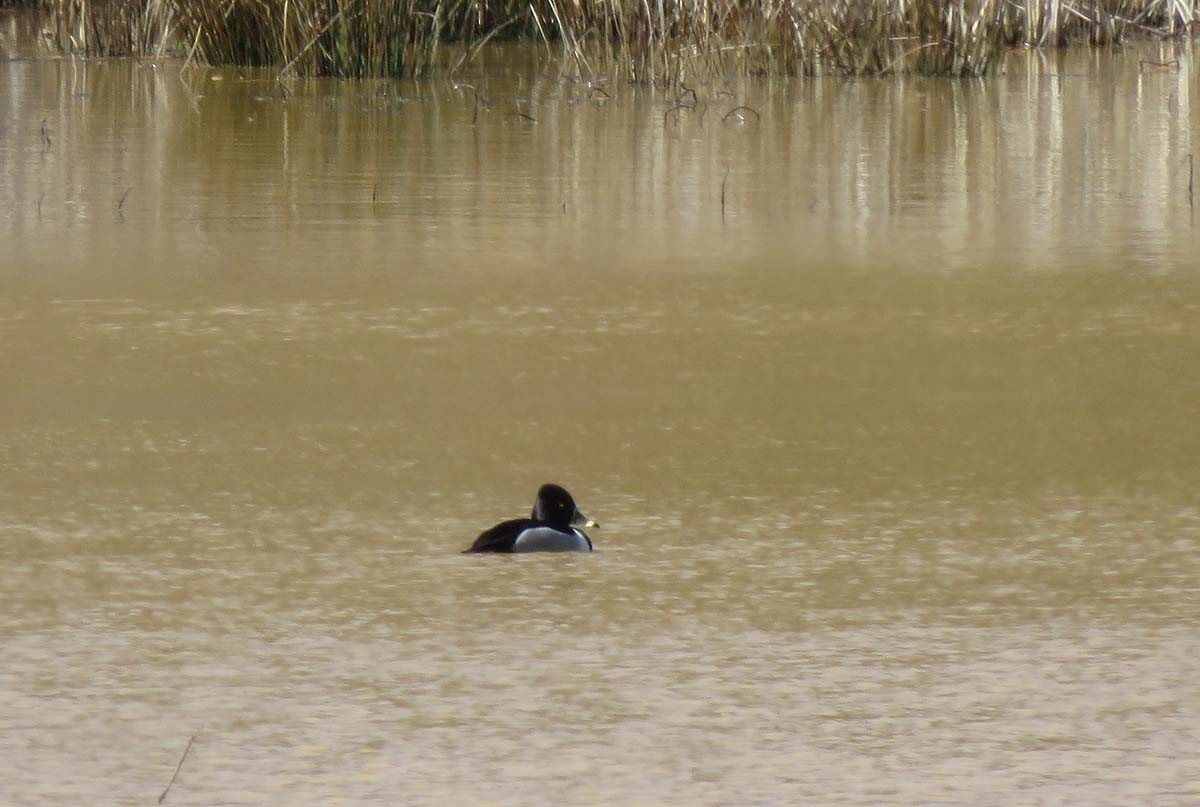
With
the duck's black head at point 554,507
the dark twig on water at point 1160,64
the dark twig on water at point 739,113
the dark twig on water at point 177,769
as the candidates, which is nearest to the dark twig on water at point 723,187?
the dark twig on water at point 739,113

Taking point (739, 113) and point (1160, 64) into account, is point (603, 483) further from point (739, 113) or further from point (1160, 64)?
point (1160, 64)

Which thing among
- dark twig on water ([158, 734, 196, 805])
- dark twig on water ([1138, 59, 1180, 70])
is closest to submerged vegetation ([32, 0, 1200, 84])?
dark twig on water ([1138, 59, 1180, 70])

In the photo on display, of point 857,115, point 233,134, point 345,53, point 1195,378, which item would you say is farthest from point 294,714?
point 345,53

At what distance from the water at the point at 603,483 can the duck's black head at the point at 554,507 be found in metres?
0.06

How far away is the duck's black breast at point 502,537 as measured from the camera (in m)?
3.09

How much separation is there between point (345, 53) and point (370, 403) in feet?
21.4

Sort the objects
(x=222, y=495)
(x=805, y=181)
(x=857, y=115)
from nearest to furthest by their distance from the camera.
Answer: (x=222, y=495) < (x=805, y=181) < (x=857, y=115)

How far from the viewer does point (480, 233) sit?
5703mm

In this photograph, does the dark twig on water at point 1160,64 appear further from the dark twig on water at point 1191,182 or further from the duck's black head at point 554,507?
the duck's black head at point 554,507

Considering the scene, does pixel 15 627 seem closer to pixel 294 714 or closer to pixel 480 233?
pixel 294 714

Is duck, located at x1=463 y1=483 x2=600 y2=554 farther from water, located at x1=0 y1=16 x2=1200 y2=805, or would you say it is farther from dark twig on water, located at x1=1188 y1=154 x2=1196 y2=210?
dark twig on water, located at x1=1188 y1=154 x2=1196 y2=210

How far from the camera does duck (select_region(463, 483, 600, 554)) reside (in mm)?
3080

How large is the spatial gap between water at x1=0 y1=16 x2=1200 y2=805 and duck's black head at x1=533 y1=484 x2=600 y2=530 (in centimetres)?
6

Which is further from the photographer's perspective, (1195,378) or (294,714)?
(1195,378)
